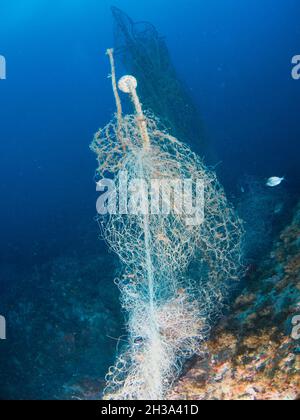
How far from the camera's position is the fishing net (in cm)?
659

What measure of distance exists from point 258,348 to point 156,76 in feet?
18.8

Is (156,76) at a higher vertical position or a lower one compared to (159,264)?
higher

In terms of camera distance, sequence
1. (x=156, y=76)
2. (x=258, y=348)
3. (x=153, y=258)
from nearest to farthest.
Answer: (x=258, y=348), (x=153, y=258), (x=156, y=76)

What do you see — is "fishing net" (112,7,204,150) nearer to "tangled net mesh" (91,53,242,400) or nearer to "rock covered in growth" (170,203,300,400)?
"tangled net mesh" (91,53,242,400)

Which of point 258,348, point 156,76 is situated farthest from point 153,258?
point 156,76

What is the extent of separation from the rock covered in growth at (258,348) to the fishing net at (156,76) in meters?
3.76

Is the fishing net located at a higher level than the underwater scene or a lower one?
higher

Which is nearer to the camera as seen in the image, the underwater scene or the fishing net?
the underwater scene

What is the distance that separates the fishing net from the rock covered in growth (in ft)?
12.3

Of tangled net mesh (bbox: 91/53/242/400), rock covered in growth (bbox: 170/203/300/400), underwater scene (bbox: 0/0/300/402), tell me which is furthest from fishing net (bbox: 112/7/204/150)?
rock covered in growth (bbox: 170/203/300/400)

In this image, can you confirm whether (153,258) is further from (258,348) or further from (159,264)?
(258,348)

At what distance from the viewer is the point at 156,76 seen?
674cm

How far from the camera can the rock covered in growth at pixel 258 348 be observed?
102 inches

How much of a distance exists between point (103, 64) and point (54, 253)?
74666 mm
